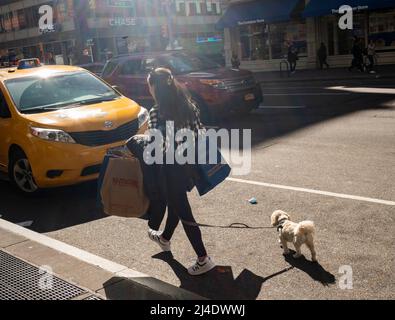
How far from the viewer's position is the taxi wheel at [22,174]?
735 cm

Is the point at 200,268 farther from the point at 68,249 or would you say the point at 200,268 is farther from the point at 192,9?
the point at 192,9

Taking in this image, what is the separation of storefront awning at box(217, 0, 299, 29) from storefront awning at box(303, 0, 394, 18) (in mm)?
1758

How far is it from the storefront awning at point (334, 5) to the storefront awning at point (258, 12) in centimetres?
176

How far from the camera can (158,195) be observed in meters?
4.66

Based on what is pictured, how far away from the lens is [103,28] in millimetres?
50938

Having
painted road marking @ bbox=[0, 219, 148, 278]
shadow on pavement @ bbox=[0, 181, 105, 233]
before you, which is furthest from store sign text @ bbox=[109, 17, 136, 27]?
painted road marking @ bbox=[0, 219, 148, 278]

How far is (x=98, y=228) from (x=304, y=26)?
27.3 metres

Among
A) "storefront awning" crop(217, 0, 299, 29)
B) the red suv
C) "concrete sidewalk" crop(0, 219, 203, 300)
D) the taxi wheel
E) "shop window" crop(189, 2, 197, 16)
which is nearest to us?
"concrete sidewalk" crop(0, 219, 203, 300)

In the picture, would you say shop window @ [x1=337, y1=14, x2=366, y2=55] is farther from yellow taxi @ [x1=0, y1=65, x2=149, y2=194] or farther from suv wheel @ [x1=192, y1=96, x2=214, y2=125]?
yellow taxi @ [x1=0, y1=65, x2=149, y2=194]

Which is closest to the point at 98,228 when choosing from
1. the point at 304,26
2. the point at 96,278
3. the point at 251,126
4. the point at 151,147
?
the point at 96,278

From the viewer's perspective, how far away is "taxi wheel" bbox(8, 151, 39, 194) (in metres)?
7.35

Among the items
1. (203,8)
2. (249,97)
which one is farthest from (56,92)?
(203,8)
